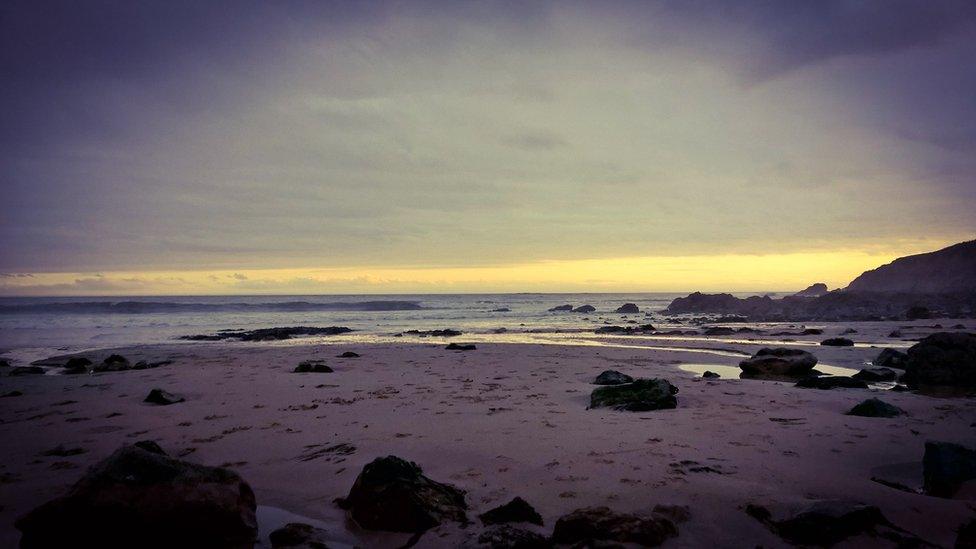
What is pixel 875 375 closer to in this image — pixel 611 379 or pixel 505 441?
pixel 611 379

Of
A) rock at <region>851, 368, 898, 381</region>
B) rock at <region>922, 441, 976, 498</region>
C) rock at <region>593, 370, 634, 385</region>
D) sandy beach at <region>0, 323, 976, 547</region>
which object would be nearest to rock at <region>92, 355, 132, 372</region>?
sandy beach at <region>0, 323, 976, 547</region>

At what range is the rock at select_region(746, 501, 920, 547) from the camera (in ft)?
11.0

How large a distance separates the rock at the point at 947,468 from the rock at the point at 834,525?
113 cm

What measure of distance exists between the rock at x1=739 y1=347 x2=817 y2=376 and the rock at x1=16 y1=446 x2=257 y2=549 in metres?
11.2

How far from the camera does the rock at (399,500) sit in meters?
3.77

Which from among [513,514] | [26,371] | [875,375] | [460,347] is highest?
[875,375]

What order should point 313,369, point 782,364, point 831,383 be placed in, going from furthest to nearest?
point 313,369
point 782,364
point 831,383

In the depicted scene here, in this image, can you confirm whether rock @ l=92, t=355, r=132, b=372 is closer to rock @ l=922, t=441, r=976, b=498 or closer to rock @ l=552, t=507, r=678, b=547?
rock @ l=552, t=507, r=678, b=547

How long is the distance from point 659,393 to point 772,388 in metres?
3.27

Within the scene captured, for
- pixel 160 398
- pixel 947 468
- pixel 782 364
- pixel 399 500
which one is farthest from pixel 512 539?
pixel 782 364

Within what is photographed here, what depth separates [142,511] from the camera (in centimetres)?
333

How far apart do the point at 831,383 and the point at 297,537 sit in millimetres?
10029

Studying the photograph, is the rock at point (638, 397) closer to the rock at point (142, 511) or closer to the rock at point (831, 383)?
the rock at point (831, 383)

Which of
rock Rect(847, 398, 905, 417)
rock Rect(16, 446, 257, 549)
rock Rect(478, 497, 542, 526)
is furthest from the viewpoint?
rock Rect(847, 398, 905, 417)
